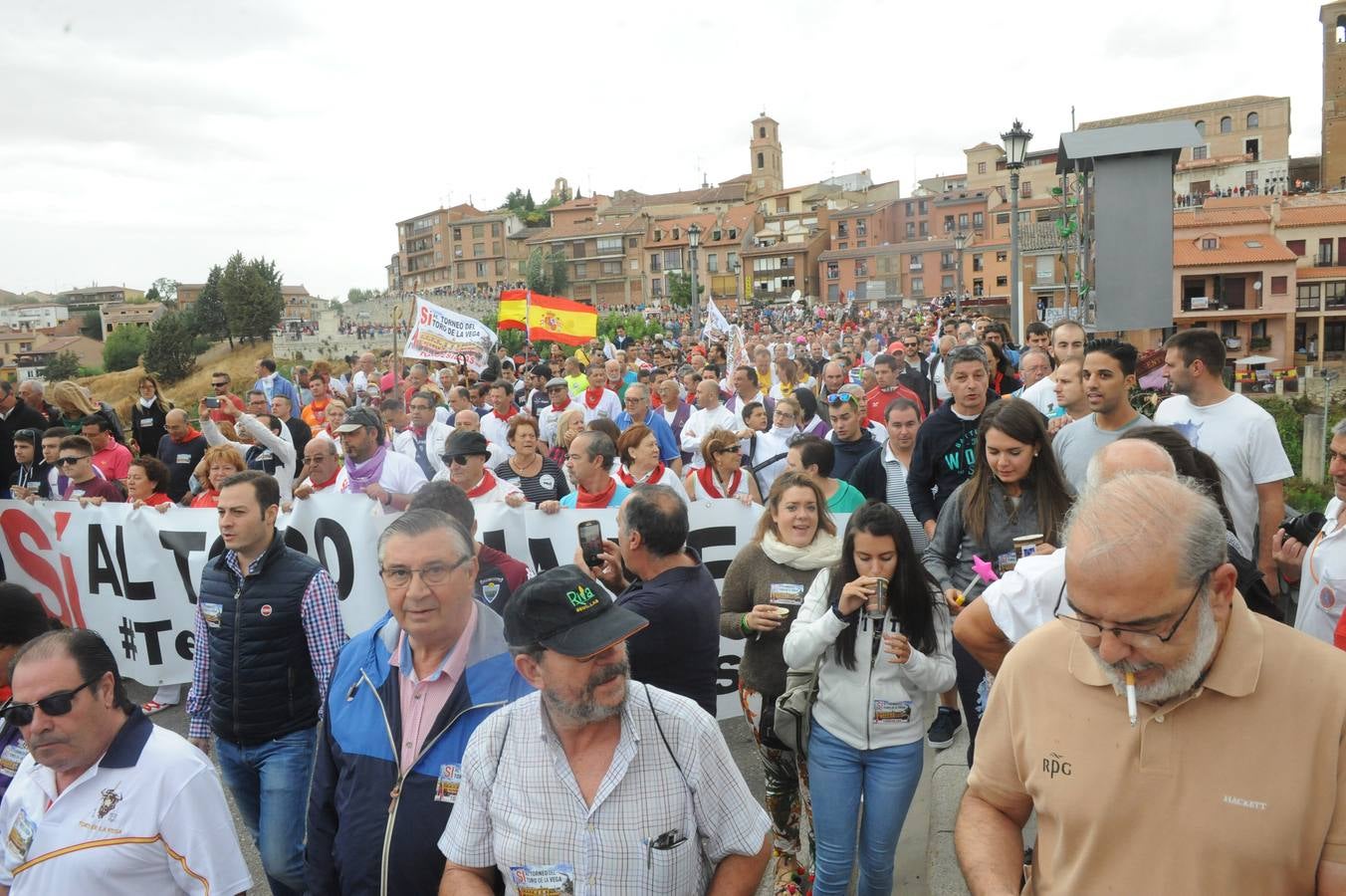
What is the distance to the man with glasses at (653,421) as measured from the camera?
29.0 ft

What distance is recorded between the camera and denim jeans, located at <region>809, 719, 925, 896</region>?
3.57 m

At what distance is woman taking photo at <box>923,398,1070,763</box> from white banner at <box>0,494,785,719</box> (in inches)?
75.7

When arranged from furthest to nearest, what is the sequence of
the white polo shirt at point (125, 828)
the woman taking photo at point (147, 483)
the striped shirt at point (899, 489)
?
1. the woman taking photo at point (147, 483)
2. the striped shirt at point (899, 489)
3. the white polo shirt at point (125, 828)

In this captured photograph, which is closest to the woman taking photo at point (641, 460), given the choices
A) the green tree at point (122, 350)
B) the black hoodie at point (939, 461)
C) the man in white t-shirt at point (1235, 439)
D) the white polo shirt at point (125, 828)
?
the black hoodie at point (939, 461)

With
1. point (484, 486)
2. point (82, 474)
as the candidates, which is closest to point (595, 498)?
point (484, 486)

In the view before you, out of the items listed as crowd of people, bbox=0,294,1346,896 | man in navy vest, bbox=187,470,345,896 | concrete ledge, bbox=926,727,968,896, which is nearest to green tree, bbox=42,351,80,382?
man in navy vest, bbox=187,470,345,896

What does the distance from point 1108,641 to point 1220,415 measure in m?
3.76

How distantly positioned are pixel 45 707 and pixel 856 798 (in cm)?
273

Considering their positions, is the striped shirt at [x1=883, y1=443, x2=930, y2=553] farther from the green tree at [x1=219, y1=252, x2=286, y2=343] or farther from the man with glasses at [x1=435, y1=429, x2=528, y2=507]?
the green tree at [x1=219, y1=252, x2=286, y2=343]

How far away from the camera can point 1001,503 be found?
4004 millimetres

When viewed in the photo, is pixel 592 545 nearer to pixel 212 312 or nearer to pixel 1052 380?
pixel 1052 380

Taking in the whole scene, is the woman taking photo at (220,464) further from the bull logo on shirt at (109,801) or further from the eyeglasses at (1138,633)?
the eyeglasses at (1138,633)

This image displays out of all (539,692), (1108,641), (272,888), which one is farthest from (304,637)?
(1108,641)

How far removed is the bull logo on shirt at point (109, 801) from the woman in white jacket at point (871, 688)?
2.23 metres
